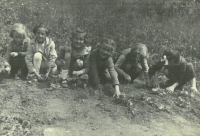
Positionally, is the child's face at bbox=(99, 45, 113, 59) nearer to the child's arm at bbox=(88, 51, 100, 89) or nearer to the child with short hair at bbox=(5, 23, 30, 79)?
the child's arm at bbox=(88, 51, 100, 89)

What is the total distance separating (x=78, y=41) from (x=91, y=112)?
1.35m

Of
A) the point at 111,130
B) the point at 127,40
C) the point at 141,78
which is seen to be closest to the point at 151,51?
the point at 127,40

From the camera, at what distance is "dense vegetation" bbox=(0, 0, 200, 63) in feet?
24.3

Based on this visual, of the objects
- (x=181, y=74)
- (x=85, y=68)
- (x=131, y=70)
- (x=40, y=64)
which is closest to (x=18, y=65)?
(x=40, y=64)

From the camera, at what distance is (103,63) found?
16.5ft

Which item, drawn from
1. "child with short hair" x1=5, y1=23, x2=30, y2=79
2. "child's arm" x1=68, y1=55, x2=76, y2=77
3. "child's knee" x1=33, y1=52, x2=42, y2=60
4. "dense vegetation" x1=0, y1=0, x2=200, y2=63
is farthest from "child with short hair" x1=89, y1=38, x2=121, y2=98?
"dense vegetation" x1=0, y1=0, x2=200, y2=63

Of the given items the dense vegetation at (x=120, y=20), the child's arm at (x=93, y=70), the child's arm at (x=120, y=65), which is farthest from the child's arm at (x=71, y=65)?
the dense vegetation at (x=120, y=20)

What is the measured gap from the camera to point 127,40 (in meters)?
7.18

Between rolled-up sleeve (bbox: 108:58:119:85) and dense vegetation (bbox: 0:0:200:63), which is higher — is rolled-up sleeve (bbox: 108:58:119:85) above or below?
below

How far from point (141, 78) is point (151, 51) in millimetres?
1154

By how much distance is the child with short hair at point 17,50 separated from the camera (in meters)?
5.13

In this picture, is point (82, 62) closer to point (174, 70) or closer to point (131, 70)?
point (131, 70)

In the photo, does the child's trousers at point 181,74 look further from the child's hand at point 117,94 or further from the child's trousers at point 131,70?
the child's hand at point 117,94

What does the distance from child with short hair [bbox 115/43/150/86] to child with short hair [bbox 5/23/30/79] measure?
1.68 metres
